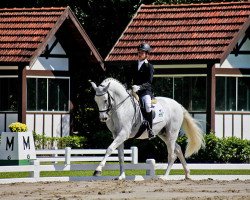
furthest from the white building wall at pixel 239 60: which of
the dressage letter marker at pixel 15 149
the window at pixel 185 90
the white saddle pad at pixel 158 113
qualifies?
the white saddle pad at pixel 158 113

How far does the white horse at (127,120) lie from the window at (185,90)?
478 inches

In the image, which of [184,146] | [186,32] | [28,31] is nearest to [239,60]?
[186,32]

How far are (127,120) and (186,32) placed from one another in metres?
Answer: 15.1

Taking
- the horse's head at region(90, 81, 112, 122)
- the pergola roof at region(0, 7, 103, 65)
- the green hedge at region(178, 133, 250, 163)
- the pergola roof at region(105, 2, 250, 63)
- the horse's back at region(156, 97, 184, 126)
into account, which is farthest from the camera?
the pergola roof at region(0, 7, 103, 65)

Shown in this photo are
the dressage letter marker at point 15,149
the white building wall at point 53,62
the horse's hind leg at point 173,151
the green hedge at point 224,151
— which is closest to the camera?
the horse's hind leg at point 173,151

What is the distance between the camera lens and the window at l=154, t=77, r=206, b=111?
3888cm

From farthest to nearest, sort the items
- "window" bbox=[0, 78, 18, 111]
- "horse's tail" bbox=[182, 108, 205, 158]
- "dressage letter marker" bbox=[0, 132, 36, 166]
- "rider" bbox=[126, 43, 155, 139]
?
"window" bbox=[0, 78, 18, 111], "dressage letter marker" bbox=[0, 132, 36, 166], "horse's tail" bbox=[182, 108, 205, 158], "rider" bbox=[126, 43, 155, 139]

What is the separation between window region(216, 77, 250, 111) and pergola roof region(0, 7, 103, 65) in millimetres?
4829

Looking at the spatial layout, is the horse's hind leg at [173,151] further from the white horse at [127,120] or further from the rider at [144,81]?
the rider at [144,81]

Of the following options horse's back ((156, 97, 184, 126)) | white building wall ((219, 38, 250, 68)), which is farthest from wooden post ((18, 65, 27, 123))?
horse's back ((156, 97, 184, 126))

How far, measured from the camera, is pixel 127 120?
968 inches

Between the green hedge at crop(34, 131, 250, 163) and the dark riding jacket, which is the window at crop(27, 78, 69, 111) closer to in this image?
the green hedge at crop(34, 131, 250, 163)

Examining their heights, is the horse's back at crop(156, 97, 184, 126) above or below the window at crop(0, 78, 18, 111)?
below

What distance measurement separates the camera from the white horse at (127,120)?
2392 centimetres
